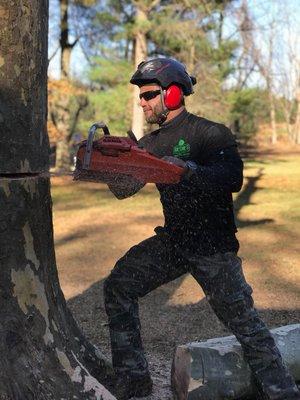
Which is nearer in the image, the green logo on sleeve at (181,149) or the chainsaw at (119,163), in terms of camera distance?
the chainsaw at (119,163)

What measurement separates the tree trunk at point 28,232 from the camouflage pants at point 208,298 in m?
0.44

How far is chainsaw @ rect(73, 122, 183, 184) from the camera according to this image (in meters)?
2.80

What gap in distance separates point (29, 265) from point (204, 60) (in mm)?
22871

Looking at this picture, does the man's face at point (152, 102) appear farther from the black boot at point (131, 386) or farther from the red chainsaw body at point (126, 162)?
the black boot at point (131, 386)

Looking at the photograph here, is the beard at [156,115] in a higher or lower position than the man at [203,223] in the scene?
higher

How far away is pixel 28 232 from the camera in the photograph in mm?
2949

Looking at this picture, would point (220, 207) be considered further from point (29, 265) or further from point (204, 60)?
point (204, 60)

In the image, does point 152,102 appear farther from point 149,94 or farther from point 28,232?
point 28,232

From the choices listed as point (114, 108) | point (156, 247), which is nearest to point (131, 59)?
point (114, 108)

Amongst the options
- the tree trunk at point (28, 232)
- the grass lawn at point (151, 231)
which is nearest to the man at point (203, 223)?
the tree trunk at point (28, 232)

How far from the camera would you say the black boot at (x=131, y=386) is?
11.6 feet

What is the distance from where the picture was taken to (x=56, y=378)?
118 inches

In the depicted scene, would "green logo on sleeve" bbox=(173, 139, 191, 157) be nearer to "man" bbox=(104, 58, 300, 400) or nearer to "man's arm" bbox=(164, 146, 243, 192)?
"man" bbox=(104, 58, 300, 400)

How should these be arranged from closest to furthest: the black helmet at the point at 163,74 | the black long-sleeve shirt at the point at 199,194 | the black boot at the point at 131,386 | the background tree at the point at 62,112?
the black long-sleeve shirt at the point at 199,194 → the black helmet at the point at 163,74 → the black boot at the point at 131,386 → the background tree at the point at 62,112
